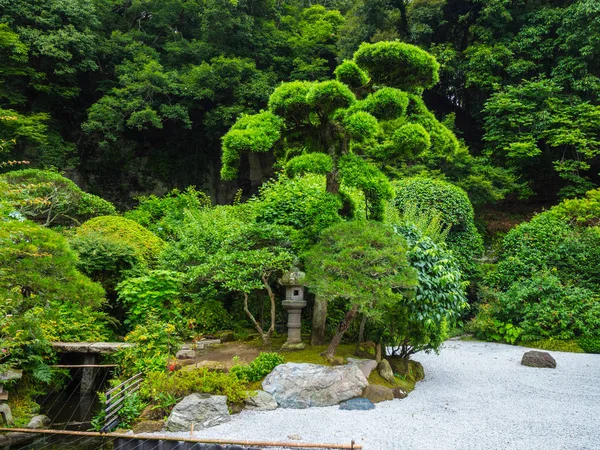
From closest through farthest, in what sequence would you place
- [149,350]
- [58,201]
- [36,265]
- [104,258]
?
[36,265] → [149,350] → [104,258] → [58,201]

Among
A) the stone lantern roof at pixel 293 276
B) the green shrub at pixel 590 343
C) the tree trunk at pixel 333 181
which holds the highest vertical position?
the tree trunk at pixel 333 181

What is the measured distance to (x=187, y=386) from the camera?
470 centimetres

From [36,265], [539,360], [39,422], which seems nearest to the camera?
[36,265]

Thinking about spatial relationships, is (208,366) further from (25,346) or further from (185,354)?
(25,346)

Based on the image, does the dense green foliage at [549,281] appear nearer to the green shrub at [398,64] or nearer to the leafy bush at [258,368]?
the green shrub at [398,64]

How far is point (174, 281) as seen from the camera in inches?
262

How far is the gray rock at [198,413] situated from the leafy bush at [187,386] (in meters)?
0.16

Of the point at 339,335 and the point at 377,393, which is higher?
the point at 339,335

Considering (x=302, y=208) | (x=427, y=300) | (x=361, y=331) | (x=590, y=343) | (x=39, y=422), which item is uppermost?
(x=302, y=208)

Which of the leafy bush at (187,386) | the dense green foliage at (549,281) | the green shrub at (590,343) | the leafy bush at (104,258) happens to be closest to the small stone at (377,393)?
the leafy bush at (187,386)

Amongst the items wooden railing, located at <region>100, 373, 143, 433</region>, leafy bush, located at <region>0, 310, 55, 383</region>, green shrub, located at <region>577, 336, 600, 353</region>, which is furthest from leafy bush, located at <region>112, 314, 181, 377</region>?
green shrub, located at <region>577, 336, 600, 353</region>

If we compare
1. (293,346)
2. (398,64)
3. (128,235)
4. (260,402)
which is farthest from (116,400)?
(398,64)

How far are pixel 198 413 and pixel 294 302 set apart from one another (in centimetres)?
200

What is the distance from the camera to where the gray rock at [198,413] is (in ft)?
14.1
